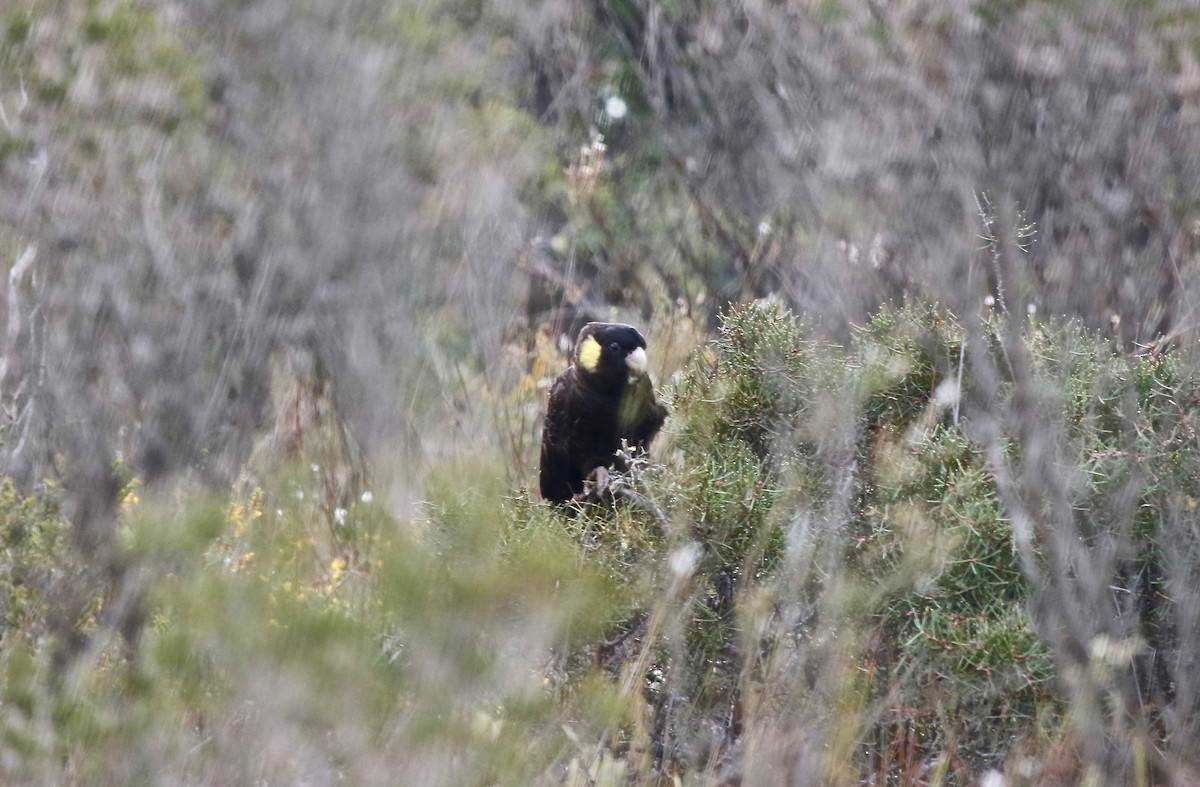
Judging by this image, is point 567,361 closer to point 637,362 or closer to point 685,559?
point 637,362

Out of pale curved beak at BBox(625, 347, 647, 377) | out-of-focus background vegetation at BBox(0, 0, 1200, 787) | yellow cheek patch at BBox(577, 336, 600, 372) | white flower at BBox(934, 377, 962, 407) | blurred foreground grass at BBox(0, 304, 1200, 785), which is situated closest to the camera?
blurred foreground grass at BBox(0, 304, 1200, 785)

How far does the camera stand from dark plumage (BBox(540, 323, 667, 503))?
151 inches

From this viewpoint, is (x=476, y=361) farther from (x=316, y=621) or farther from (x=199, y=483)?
(x=316, y=621)

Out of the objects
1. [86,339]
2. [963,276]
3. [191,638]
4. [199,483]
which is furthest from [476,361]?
[191,638]

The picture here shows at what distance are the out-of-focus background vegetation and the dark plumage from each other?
145mm

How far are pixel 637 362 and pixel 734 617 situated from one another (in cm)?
140

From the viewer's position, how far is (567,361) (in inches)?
189

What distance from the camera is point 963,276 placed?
128 inches

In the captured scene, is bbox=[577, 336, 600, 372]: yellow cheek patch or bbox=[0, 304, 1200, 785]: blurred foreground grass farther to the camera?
bbox=[577, 336, 600, 372]: yellow cheek patch

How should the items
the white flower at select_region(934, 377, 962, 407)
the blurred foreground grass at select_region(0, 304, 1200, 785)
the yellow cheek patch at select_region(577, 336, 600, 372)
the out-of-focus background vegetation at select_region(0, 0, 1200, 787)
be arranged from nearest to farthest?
1. the blurred foreground grass at select_region(0, 304, 1200, 785)
2. the out-of-focus background vegetation at select_region(0, 0, 1200, 787)
3. the white flower at select_region(934, 377, 962, 407)
4. the yellow cheek patch at select_region(577, 336, 600, 372)

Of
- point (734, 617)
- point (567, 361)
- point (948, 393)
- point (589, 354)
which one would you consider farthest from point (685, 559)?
point (567, 361)

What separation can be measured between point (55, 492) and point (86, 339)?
32.6 inches

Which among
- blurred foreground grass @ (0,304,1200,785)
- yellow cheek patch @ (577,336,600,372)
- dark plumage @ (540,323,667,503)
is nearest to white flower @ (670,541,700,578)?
blurred foreground grass @ (0,304,1200,785)

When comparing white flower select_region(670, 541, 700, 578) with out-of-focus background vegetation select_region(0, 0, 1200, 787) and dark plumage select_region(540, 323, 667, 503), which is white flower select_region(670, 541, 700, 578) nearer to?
out-of-focus background vegetation select_region(0, 0, 1200, 787)
